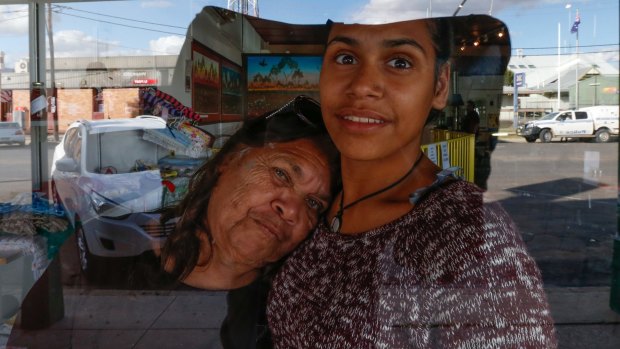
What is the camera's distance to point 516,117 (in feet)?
3.84

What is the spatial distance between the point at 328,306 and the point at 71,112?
1.41m

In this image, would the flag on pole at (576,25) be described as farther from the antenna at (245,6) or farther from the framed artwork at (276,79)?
the antenna at (245,6)

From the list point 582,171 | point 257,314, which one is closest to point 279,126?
point 257,314

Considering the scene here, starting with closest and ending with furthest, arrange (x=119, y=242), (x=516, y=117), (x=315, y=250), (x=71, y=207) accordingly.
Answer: (x=516, y=117)
(x=315, y=250)
(x=119, y=242)
(x=71, y=207)

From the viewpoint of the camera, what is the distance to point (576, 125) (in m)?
1.12

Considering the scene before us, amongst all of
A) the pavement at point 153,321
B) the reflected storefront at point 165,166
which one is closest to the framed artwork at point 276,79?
the reflected storefront at point 165,166

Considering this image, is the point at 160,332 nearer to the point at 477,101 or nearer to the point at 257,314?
the point at 257,314

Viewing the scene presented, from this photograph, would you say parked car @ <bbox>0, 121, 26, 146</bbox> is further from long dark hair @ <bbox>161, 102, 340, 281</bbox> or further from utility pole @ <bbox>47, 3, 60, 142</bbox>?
long dark hair @ <bbox>161, 102, 340, 281</bbox>

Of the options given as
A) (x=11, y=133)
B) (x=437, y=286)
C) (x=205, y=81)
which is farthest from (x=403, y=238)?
(x=11, y=133)

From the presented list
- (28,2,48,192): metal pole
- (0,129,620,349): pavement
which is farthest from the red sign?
(0,129,620,349): pavement

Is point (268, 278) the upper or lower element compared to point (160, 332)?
upper

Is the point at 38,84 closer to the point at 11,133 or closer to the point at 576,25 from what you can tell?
the point at 11,133

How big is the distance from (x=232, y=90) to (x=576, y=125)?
34.0 inches

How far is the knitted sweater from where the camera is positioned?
0.94 meters
